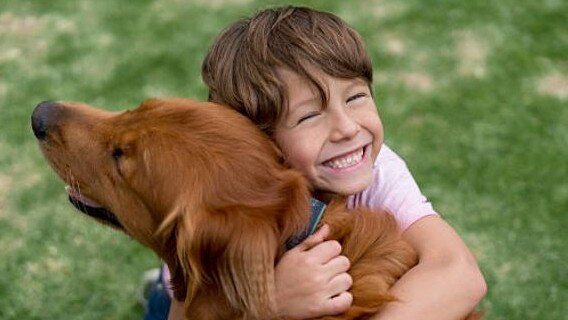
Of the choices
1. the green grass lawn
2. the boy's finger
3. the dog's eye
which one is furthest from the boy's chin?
the green grass lawn

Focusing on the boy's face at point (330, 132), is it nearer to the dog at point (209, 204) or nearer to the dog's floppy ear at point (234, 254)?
the dog at point (209, 204)

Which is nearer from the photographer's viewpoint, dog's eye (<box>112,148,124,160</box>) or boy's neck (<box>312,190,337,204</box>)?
dog's eye (<box>112,148,124,160</box>)

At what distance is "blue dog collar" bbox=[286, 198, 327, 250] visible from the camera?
295 cm

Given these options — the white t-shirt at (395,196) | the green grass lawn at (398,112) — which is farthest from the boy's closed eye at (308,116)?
the green grass lawn at (398,112)

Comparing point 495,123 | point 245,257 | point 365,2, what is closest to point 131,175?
point 245,257

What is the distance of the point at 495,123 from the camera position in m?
5.66

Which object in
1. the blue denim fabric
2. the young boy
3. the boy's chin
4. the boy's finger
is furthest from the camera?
the blue denim fabric

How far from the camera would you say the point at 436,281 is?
10.5ft

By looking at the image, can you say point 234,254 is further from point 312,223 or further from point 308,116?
point 308,116

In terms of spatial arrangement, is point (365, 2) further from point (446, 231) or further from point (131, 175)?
point (131, 175)

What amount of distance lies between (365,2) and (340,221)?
4331 millimetres

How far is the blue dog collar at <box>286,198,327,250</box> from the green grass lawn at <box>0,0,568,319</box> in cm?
188

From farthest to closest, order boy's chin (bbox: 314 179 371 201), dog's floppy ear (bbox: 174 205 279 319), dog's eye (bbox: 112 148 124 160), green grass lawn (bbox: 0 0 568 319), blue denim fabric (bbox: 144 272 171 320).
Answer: green grass lawn (bbox: 0 0 568 319), blue denim fabric (bbox: 144 272 171 320), boy's chin (bbox: 314 179 371 201), dog's eye (bbox: 112 148 124 160), dog's floppy ear (bbox: 174 205 279 319)

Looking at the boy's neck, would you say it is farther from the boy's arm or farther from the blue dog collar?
the boy's arm
